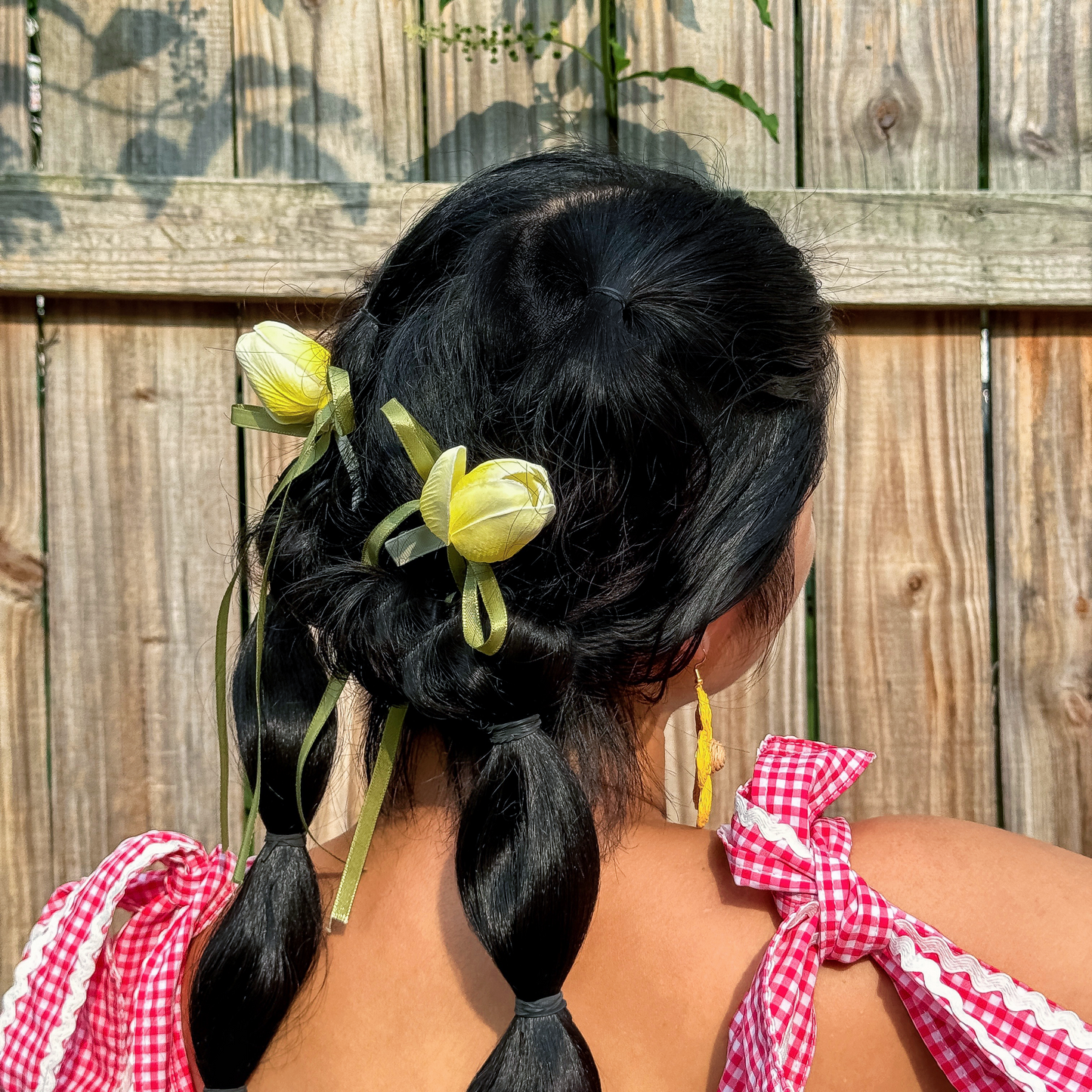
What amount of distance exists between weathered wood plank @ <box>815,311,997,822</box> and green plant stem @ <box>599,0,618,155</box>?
48 cm

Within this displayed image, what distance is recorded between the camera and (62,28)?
1.32 meters

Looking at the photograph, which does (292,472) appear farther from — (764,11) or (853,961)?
(764,11)

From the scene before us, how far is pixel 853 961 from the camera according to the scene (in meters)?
0.80

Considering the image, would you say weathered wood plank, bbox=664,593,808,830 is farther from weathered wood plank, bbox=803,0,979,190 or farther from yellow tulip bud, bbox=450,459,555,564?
yellow tulip bud, bbox=450,459,555,564

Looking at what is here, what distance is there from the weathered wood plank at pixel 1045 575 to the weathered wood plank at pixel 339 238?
0.13 meters

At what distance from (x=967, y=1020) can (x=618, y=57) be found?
3.91ft

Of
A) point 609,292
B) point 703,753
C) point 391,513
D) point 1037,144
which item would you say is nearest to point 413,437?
point 391,513

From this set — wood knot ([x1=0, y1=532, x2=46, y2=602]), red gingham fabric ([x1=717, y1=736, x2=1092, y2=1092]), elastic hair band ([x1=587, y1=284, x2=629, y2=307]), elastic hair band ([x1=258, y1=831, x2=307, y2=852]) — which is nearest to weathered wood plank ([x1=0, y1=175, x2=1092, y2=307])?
wood knot ([x1=0, y1=532, x2=46, y2=602])

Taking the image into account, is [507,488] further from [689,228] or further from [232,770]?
[232,770]

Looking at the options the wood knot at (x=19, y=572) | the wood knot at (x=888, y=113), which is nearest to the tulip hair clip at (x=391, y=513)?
the wood knot at (x=19, y=572)

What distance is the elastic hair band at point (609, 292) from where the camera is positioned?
0.75 m

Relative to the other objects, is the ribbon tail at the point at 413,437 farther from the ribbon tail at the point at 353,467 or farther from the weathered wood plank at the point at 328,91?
the weathered wood plank at the point at 328,91

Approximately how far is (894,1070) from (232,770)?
93 cm

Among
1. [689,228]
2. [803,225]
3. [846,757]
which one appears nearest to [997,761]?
[846,757]
